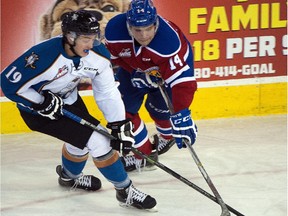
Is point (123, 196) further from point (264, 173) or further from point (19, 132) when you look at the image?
point (19, 132)

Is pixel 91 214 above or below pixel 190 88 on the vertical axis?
below

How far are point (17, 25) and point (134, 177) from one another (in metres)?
1.27

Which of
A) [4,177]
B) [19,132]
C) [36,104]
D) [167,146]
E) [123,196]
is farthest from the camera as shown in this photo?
[19,132]

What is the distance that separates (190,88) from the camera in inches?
135

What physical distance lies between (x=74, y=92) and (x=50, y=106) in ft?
0.98

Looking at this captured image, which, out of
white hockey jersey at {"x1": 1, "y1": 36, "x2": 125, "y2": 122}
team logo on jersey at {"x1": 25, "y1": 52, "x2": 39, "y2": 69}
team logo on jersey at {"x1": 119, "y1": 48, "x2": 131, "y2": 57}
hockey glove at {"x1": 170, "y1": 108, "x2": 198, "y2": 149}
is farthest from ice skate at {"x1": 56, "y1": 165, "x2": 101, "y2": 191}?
team logo on jersey at {"x1": 25, "y1": 52, "x2": 39, "y2": 69}

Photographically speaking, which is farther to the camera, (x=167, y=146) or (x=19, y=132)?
(x=19, y=132)

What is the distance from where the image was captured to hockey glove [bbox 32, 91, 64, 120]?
314 centimetres

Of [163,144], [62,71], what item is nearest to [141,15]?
[62,71]

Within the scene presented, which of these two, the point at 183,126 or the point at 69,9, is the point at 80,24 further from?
the point at 69,9

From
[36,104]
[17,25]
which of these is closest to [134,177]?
[36,104]

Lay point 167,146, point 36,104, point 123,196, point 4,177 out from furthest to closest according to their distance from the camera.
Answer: point 167,146, point 4,177, point 123,196, point 36,104

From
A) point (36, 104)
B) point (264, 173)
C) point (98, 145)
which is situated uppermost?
point (36, 104)

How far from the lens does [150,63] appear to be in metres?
3.57
